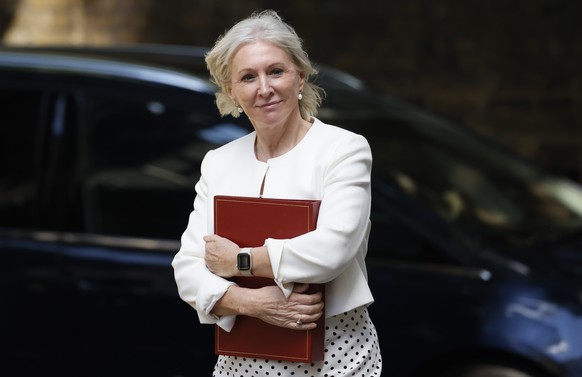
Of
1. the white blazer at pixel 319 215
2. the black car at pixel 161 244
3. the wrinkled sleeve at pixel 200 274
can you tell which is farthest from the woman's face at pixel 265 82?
the black car at pixel 161 244

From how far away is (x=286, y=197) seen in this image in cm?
270

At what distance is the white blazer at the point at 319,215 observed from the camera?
258 centimetres

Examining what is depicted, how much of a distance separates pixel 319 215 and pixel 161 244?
197cm

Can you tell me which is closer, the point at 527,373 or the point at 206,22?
the point at 527,373

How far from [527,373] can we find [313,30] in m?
6.03

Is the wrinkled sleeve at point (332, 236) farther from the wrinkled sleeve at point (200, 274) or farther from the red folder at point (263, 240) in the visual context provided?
the wrinkled sleeve at point (200, 274)

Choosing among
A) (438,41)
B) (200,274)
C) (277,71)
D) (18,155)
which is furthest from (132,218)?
(438,41)

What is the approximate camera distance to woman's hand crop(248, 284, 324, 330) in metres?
2.62

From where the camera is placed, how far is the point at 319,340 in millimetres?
2688

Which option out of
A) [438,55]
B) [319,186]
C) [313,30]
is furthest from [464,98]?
[319,186]

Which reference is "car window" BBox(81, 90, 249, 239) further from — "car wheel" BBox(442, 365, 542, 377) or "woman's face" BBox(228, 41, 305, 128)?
"woman's face" BBox(228, 41, 305, 128)

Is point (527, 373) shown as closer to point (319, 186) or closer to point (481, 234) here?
point (481, 234)

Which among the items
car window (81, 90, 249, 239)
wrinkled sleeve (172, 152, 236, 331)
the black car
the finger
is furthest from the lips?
car window (81, 90, 249, 239)

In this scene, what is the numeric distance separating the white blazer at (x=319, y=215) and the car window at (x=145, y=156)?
1774mm
